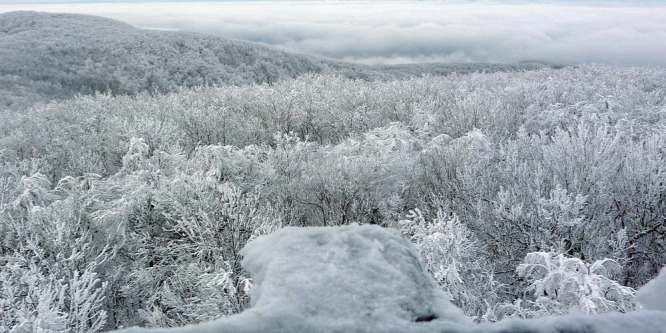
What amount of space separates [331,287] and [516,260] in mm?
10203

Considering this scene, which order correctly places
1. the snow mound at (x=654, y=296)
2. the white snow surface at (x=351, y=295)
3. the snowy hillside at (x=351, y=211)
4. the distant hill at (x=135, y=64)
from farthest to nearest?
the distant hill at (x=135, y=64) < the snowy hillside at (x=351, y=211) < the snow mound at (x=654, y=296) < the white snow surface at (x=351, y=295)

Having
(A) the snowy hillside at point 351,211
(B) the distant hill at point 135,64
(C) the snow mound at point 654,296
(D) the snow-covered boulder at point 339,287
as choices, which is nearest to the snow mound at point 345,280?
(D) the snow-covered boulder at point 339,287

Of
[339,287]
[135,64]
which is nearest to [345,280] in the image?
[339,287]

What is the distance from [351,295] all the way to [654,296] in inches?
77.0

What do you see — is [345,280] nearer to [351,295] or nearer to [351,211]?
[351,295]

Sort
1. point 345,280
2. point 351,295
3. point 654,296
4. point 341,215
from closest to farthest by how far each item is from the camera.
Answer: point 351,295
point 345,280
point 654,296
point 341,215

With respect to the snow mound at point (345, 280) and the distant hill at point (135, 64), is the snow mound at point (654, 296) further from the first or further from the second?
the distant hill at point (135, 64)

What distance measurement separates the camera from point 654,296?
8.13ft

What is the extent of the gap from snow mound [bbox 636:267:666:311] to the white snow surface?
517mm

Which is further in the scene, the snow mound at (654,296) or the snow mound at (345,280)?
the snow mound at (654,296)

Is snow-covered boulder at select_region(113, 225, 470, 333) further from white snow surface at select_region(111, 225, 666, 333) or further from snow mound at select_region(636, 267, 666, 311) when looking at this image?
snow mound at select_region(636, 267, 666, 311)

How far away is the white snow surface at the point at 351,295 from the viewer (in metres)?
1.93

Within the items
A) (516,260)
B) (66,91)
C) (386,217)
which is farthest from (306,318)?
(66,91)

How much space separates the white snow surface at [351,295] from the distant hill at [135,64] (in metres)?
56.1
